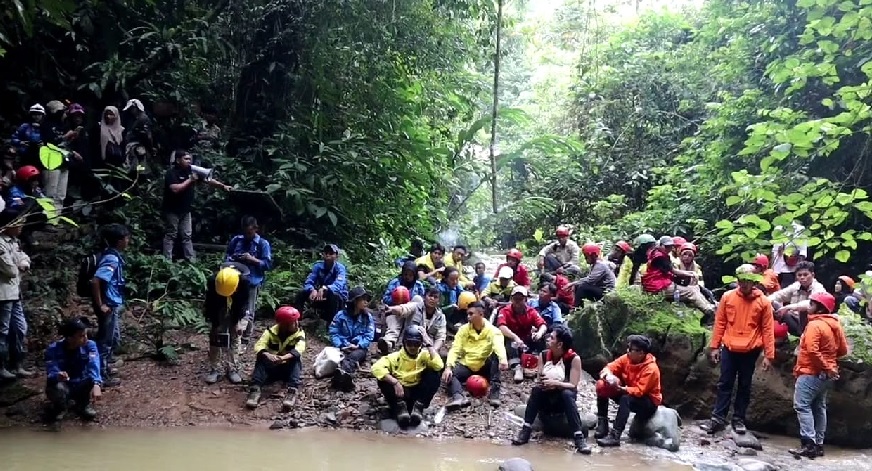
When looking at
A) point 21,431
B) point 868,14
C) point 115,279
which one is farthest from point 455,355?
point 868,14

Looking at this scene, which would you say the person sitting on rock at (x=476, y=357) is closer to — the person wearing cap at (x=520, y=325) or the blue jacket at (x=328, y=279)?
the person wearing cap at (x=520, y=325)

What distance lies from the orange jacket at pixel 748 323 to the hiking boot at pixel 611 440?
1.61 metres

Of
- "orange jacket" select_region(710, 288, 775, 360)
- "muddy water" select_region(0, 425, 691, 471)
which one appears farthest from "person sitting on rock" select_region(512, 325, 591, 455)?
"orange jacket" select_region(710, 288, 775, 360)

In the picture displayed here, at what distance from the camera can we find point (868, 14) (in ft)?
12.8

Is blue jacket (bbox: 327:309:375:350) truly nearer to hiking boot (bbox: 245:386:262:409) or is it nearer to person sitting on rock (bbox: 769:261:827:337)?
hiking boot (bbox: 245:386:262:409)

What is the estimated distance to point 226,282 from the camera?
7957 millimetres

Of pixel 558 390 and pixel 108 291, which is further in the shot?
pixel 108 291

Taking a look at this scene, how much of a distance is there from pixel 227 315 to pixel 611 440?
464 cm

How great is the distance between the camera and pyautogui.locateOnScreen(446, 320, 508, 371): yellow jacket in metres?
8.34

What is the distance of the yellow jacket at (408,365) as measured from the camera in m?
7.73

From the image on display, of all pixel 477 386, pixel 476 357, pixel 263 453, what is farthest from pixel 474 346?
pixel 263 453

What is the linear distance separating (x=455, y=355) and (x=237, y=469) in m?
3.21

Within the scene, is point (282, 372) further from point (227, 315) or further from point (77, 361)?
point (77, 361)

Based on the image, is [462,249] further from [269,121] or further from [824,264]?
[824,264]
